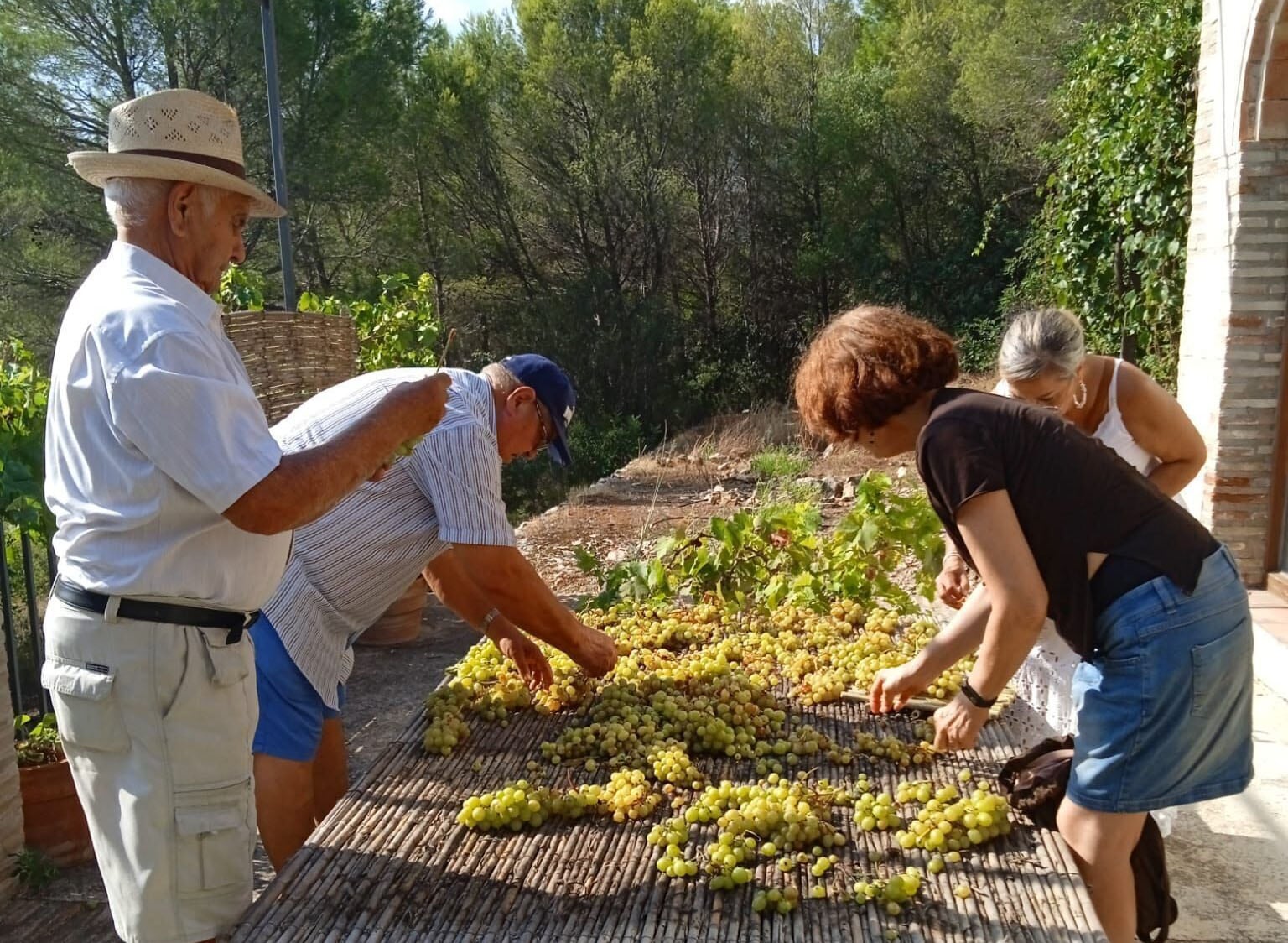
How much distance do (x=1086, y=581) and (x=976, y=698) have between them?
0.29 meters

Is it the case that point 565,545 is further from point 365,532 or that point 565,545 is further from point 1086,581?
point 1086,581

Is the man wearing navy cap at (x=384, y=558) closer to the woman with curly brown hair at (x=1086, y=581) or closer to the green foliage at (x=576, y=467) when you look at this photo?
the woman with curly brown hair at (x=1086, y=581)

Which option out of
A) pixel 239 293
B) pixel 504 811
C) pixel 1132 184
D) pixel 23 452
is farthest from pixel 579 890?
pixel 1132 184

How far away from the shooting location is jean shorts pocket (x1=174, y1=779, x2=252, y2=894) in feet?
5.55

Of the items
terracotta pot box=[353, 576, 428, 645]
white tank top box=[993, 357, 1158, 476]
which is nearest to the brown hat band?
white tank top box=[993, 357, 1158, 476]

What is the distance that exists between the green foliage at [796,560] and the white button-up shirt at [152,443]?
192 cm

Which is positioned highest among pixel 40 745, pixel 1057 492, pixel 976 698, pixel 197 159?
pixel 197 159

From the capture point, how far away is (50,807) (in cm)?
318

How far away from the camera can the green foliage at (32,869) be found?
117 inches

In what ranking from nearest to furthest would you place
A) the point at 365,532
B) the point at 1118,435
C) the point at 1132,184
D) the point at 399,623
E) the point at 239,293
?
1. the point at 365,532
2. the point at 1118,435
3. the point at 399,623
4. the point at 239,293
5. the point at 1132,184

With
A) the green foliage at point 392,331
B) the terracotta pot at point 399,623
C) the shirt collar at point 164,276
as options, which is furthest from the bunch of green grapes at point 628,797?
the green foliage at point 392,331

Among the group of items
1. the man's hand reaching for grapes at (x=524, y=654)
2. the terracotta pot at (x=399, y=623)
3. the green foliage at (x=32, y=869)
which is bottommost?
→ the terracotta pot at (x=399, y=623)

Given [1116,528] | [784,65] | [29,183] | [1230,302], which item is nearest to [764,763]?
[1116,528]

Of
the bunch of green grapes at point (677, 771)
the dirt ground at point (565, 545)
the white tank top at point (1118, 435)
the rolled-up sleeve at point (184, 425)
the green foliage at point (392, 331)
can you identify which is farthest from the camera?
the green foliage at point (392, 331)
